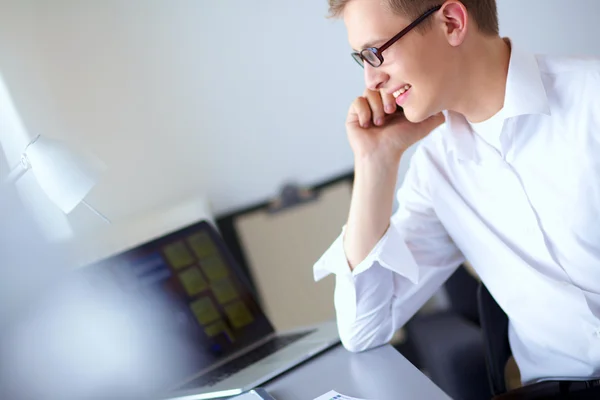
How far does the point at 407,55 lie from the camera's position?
123 centimetres

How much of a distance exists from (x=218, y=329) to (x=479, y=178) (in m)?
0.68


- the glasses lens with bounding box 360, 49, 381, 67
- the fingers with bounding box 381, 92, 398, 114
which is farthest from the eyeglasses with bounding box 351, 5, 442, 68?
the fingers with bounding box 381, 92, 398, 114

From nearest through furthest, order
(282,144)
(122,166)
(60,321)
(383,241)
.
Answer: (383,241), (60,321), (122,166), (282,144)

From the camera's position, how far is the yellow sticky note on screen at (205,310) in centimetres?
154

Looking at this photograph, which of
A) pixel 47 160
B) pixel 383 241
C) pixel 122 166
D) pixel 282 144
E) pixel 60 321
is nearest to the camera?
pixel 47 160

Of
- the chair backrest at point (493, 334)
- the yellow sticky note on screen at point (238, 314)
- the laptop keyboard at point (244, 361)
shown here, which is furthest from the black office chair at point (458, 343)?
Answer: the yellow sticky note on screen at point (238, 314)

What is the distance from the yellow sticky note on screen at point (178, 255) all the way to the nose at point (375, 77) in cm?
62

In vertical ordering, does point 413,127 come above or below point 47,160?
below

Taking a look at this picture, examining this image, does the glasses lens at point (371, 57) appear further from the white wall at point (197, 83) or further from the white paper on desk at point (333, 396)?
the white wall at point (197, 83)

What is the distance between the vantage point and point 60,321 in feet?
4.58

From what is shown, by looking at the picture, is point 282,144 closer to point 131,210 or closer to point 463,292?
point 131,210

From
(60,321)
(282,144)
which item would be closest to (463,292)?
(282,144)

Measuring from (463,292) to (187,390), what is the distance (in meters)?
0.93

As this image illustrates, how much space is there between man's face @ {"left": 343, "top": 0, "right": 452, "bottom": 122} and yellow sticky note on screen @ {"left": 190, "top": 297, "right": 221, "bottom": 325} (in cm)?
65
